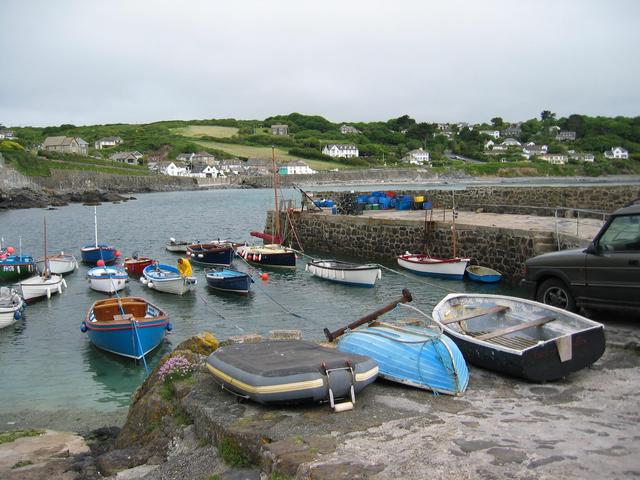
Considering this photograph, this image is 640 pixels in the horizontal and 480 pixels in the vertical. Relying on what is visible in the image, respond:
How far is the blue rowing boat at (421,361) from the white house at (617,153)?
186 m

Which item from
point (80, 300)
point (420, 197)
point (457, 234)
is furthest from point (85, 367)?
point (420, 197)

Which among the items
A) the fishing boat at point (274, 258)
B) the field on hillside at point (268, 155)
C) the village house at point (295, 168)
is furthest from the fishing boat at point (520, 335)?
the field on hillside at point (268, 155)

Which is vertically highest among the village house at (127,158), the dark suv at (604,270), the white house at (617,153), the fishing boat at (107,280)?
the white house at (617,153)

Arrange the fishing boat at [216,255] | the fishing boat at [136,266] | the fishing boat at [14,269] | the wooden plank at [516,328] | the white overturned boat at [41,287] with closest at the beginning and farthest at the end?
the wooden plank at [516,328] → the white overturned boat at [41,287] → the fishing boat at [14,269] → the fishing boat at [136,266] → the fishing boat at [216,255]

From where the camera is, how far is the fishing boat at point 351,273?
2345cm

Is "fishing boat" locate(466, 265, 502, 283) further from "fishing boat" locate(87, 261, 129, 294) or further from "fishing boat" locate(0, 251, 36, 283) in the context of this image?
"fishing boat" locate(0, 251, 36, 283)

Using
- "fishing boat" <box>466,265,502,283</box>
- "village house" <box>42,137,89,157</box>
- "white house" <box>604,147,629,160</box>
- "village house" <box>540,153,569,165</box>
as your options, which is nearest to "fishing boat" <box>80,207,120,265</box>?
"fishing boat" <box>466,265,502,283</box>

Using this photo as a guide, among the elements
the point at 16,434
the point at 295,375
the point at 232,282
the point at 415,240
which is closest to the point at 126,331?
the point at 16,434

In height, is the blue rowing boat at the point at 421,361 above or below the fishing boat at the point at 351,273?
above

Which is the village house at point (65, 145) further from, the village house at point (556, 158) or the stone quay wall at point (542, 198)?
the stone quay wall at point (542, 198)

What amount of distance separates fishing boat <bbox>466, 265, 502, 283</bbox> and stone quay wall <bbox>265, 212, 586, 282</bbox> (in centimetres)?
59

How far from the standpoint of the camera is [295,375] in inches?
260

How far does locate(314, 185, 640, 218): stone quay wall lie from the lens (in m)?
29.2

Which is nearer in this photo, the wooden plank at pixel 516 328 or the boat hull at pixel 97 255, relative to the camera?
the wooden plank at pixel 516 328
